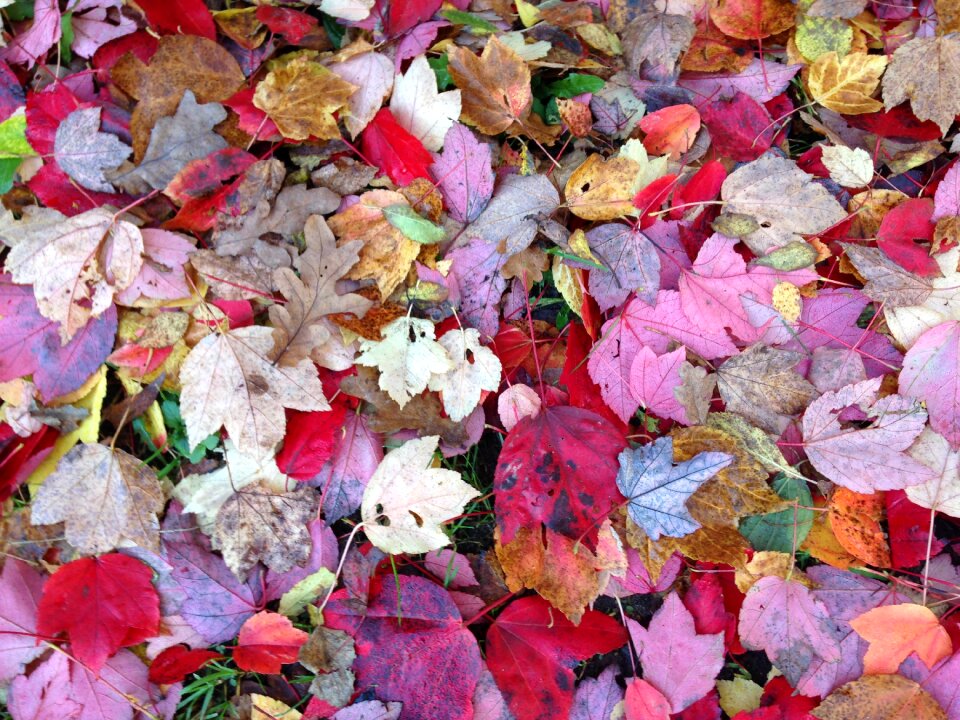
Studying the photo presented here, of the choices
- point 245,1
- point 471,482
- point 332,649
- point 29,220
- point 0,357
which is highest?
point 245,1

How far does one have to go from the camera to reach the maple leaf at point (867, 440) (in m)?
1.31

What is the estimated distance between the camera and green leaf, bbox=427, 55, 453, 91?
1.40 metres

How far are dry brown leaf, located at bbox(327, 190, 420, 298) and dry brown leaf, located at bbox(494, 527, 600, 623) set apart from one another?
57cm

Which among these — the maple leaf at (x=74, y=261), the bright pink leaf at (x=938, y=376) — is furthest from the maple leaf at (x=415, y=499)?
the bright pink leaf at (x=938, y=376)

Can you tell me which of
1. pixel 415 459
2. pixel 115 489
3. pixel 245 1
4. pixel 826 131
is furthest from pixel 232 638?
pixel 826 131

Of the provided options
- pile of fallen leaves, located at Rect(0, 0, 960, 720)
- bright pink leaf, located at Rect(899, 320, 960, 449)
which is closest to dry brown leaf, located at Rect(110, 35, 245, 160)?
pile of fallen leaves, located at Rect(0, 0, 960, 720)

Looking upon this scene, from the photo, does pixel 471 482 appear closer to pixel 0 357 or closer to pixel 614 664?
pixel 614 664

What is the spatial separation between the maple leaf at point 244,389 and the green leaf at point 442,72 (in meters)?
0.63

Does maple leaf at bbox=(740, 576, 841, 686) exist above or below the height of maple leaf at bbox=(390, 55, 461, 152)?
below

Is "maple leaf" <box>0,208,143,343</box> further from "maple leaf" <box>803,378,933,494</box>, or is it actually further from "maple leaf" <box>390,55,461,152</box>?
"maple leaf" <box>803,378,933,494</box>

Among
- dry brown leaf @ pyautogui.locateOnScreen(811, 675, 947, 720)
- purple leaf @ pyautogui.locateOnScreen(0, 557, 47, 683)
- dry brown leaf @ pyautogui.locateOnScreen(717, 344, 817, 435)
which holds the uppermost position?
dry brown leaf @ pyautogui.locateOnScreen(717, 344, 817, 435)

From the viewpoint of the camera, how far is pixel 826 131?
4.69ft

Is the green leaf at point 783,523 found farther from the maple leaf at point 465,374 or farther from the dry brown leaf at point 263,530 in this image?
the dry brown leaf at point 263,530

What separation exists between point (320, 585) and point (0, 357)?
0.76 meters
